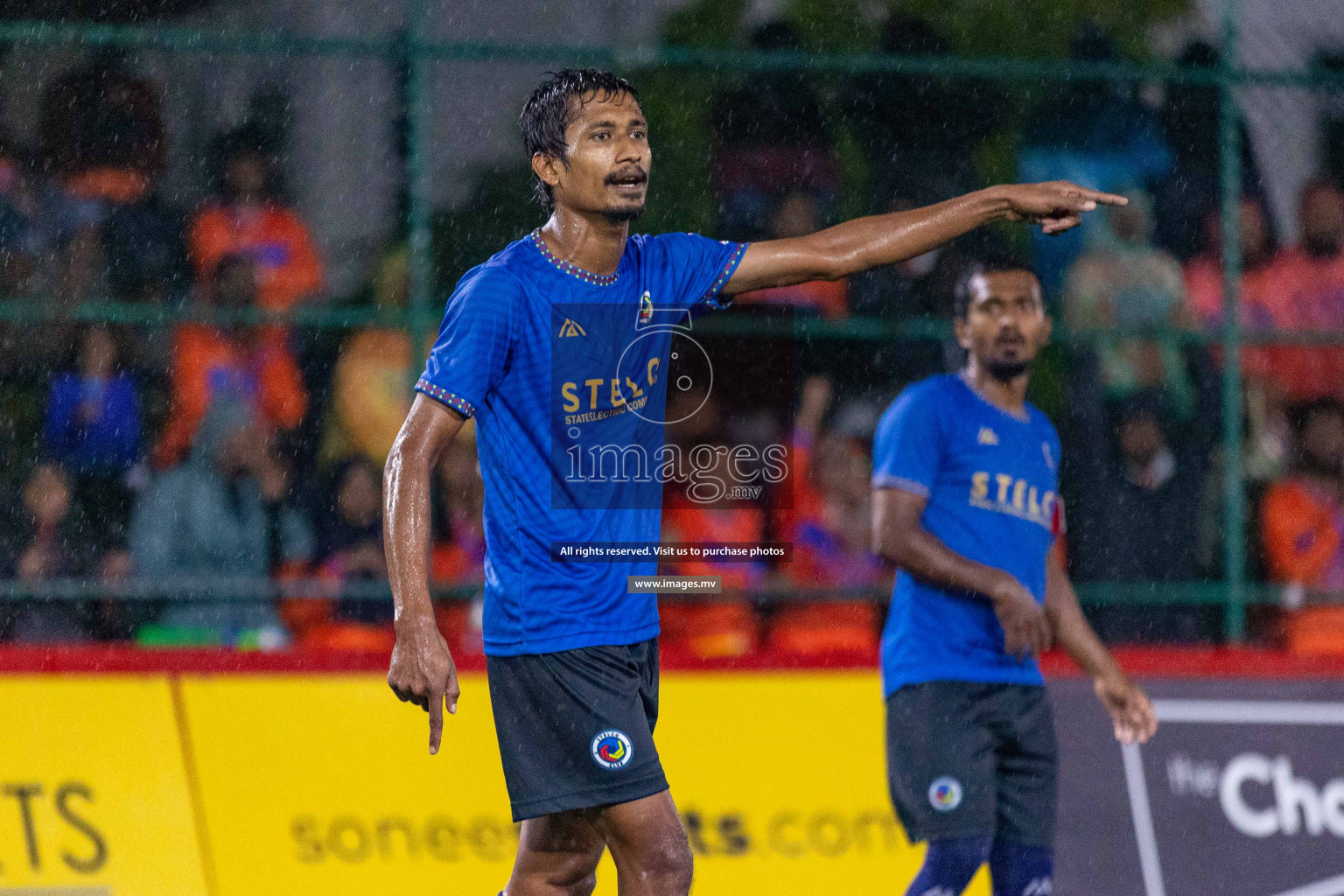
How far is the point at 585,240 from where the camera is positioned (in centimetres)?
375

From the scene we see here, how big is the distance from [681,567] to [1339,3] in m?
4.25

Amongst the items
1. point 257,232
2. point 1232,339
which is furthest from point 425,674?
point 1232,339

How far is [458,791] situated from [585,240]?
2.59 m

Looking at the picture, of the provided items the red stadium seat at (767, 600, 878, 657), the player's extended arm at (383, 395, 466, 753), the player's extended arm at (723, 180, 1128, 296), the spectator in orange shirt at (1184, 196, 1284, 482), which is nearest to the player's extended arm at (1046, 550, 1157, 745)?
the player's extended arm at (723, 180, 1128, 296)

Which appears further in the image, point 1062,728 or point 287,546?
point 287,546

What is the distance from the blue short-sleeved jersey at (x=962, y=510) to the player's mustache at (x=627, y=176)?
1.60 metres

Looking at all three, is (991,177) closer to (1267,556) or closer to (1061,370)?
(1061,370)

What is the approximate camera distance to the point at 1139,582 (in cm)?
723

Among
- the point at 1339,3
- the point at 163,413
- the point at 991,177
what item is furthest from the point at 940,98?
the point at 163,413

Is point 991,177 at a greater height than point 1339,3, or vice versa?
point 1339,3

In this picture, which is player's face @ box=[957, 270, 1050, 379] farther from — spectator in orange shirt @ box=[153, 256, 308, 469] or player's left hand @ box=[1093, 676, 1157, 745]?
spectator in orange shirt @ box=[153, 256, 308, 469]

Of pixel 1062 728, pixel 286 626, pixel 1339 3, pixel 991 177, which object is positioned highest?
pixel 1339 3

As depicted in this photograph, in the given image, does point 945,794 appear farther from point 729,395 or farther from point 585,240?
point 729,395

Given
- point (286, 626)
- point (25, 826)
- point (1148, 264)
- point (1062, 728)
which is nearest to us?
point (25, 826)
